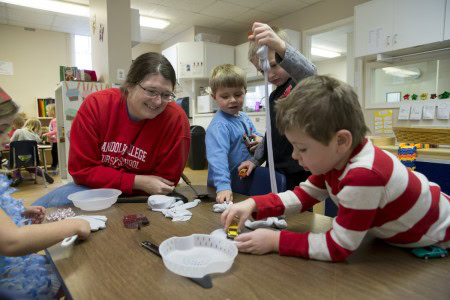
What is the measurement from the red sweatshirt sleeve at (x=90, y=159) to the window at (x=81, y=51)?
243 inches

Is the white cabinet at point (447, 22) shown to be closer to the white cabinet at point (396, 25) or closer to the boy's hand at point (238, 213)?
the white cabinet at point (396, 25)

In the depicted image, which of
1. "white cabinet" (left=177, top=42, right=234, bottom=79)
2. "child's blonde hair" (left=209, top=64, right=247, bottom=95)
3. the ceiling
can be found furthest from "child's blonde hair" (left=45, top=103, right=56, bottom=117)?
"child's blonde hair" (left=209, top=64, right=247, bottom=95)

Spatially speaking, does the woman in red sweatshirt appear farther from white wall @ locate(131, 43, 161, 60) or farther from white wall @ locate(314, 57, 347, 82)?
white wall @ locate(314, 57, 347, 82)

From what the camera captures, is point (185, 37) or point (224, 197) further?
point (185, 37)

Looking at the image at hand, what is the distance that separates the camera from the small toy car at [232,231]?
0.71 meters

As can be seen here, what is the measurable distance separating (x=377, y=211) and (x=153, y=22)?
18.6ft

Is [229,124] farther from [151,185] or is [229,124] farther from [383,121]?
[383,121]

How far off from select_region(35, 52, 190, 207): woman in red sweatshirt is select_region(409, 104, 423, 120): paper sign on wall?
2866 millimetres

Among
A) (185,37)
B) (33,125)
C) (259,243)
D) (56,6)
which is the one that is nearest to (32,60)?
(33,125)

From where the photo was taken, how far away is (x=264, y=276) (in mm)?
545

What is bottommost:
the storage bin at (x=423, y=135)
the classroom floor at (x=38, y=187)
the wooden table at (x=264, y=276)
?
the classroom floor at (x=38, y=187)

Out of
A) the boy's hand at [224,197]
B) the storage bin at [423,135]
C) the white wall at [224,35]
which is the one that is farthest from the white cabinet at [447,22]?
the white wall at [224,35]

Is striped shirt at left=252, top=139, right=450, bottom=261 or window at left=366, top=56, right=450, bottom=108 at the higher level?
window at left=366, top=56, right=450, bottom=108

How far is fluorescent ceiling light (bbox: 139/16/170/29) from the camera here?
5.29m
